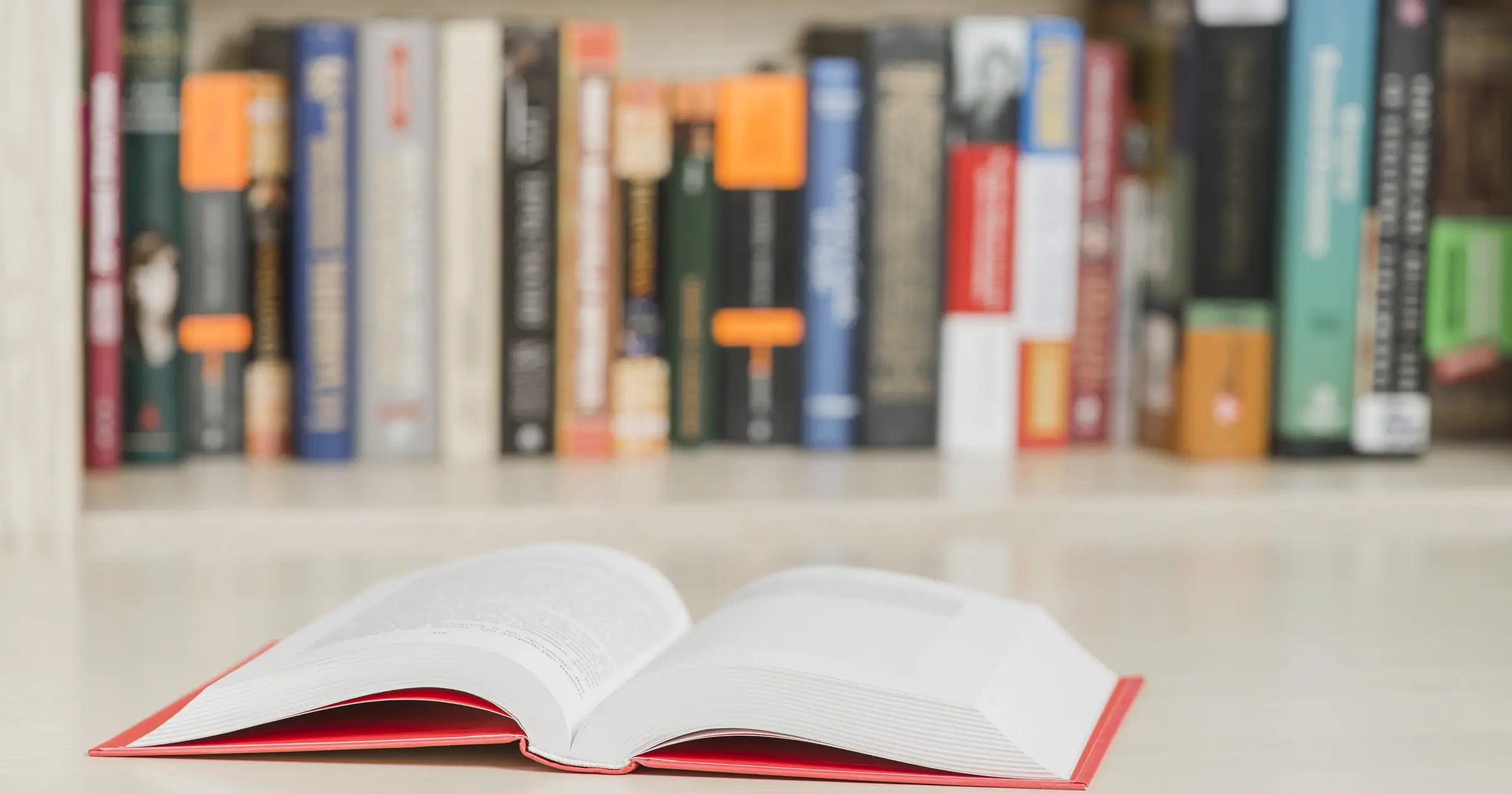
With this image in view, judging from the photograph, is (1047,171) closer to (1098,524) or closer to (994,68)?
(994,68)

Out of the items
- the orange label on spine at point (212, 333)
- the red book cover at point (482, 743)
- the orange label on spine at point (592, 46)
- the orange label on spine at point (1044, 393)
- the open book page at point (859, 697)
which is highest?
the orange label on spine at point (592, 46)

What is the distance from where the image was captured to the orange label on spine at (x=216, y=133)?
4.08 ft

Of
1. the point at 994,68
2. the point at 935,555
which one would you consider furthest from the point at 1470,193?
the point at 935,555

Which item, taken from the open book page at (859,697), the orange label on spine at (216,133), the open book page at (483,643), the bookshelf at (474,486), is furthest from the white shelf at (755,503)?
the open book page at (859,697)

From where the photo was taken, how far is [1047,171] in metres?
1.31

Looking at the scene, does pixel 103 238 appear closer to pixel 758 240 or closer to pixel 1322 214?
pixel 758 240

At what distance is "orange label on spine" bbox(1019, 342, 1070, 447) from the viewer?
133 cm

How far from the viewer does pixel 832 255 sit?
4.27 feet

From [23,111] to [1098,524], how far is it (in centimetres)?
71

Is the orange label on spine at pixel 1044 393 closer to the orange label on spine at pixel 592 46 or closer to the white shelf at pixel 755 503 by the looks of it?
the white shelf at pixel 755 503

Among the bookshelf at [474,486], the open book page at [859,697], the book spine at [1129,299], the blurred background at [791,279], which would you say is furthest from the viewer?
the book spine at [1129,299]

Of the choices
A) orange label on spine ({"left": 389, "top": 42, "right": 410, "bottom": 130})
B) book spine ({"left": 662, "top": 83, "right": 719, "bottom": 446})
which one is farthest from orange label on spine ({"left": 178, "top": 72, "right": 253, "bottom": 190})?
book spine ({"left": 662, "top": 83, "right": 719, "bottom": 446})

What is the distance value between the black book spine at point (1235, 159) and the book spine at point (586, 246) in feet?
1.43

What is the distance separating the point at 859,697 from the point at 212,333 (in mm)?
832
